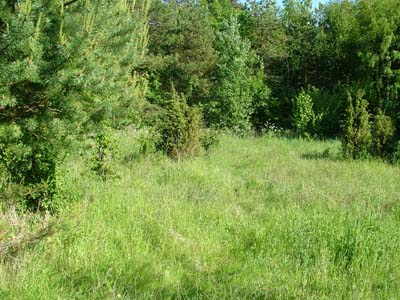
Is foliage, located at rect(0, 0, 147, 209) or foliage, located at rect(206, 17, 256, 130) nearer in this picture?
foliage, located at rect(0, 0, 147, 209)

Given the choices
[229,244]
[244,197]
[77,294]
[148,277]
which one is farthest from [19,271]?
[244,197]

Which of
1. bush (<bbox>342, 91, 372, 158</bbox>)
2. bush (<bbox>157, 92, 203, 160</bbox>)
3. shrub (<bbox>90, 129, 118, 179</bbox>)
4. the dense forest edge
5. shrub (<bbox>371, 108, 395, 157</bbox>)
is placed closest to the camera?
the dense forest edge

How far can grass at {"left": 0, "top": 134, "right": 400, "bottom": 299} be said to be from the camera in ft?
12.2

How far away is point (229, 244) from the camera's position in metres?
4.80

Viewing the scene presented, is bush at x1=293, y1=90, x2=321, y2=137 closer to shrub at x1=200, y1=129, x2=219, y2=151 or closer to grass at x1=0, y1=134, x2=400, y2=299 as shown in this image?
shrub at x1=200, y1=129, x2=219, y2=151

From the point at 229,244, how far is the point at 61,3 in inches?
124

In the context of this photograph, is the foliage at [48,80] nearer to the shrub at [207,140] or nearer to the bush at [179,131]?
the bush at [179,131]

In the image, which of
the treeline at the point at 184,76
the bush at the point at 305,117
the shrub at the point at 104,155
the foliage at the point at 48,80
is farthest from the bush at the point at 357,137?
the foliage at the point at 48,80

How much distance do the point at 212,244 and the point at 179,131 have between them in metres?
5.35

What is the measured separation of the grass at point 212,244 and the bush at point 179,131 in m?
2.24

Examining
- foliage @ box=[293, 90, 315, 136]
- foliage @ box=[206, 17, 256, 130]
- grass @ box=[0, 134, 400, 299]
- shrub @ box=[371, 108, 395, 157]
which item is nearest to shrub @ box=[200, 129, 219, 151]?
grass @ box=[0, 134, 400, 299]

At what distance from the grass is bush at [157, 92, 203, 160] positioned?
7.35 ft

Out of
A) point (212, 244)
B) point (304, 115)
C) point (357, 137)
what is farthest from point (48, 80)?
point (304, 115)

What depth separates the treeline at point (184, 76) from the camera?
4.36 meters
